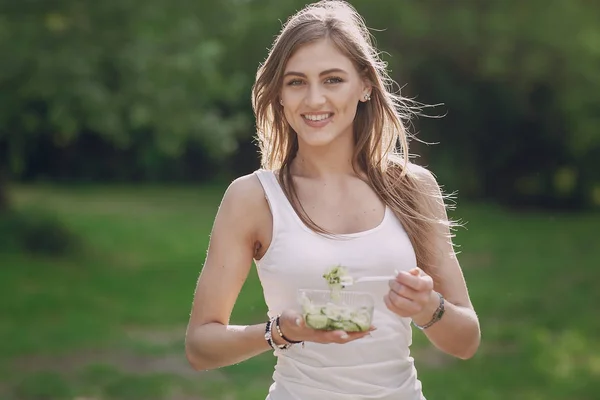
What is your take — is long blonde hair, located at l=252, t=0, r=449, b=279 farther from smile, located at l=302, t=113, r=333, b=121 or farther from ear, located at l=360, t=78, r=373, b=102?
smile, located at l=302, t=113, r=333, b=121

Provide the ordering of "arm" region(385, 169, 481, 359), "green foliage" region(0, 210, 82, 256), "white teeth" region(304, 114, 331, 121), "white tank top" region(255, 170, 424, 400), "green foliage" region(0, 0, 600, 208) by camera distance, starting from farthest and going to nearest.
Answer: "green foliage" region(0, 210, 82, 256)
"green foliage" region(0, 0, 600, 208)
"white teeth" region(304, 114, 331, 121)
"arm" region(385, 169, 481, 359)
"white tank top" region(255, 170, 424, 400)

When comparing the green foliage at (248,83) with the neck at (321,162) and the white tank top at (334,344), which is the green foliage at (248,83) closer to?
the neck at (321,162)

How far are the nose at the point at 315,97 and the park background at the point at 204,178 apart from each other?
175 cm

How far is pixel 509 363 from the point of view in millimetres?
9219

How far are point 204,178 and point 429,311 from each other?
30162 mm

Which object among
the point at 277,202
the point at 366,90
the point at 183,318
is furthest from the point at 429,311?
the point at 183,318

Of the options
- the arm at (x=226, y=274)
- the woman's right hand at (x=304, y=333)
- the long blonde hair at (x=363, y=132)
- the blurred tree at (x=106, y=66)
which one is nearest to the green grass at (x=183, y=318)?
the blurred tree at (x=106, y=66)

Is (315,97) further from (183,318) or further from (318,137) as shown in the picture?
(183,318)

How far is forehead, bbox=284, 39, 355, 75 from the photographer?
103 inches

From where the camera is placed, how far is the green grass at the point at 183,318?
855 centimetres

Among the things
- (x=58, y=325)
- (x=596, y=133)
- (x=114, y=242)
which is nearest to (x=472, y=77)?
(x=596, y=133)

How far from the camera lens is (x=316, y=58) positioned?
262 centimetres

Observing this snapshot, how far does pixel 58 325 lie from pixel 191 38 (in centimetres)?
517

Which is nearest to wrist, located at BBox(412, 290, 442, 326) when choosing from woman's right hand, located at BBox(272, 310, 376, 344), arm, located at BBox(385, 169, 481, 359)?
arm, located at BBox(385, 169, 481, 359)
